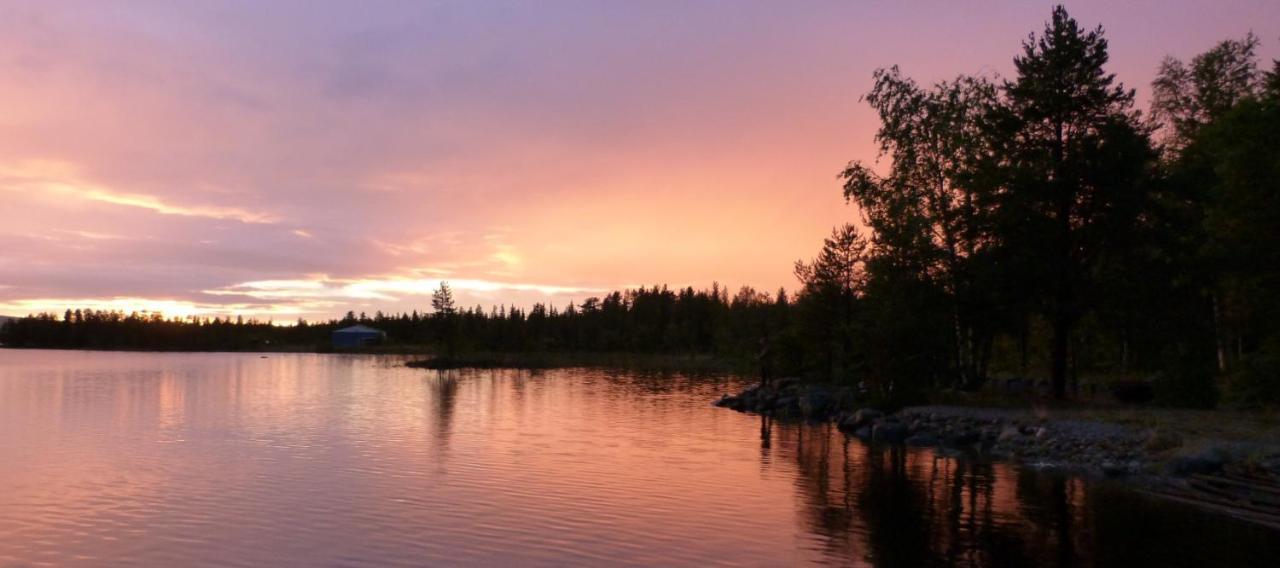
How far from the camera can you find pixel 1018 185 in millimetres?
37062

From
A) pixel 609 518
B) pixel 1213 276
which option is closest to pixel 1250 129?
pixel 1213 276

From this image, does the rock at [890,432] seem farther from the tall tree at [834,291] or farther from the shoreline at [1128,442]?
the tall tree at [834,291]

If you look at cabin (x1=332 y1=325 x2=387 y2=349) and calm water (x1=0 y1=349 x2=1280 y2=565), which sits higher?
cabin (x1=332 y1=325 x2=387 y2=349)

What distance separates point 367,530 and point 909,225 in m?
34.6

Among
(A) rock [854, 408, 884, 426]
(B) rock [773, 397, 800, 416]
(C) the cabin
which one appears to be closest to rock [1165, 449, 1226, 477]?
(A) rock [854, 408, 884, 426]

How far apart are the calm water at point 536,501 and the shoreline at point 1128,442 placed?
4.82ft

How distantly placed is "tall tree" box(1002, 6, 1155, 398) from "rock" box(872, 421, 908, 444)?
24.6 feet

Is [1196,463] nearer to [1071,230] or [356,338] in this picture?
[1071,230]

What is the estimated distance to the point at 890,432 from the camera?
36188mm

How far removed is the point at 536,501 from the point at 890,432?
19644mm

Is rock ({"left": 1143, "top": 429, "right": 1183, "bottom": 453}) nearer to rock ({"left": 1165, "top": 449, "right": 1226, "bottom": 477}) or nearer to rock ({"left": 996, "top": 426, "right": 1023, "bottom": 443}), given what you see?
rock ({"left": 1165, "top": 449, "right": 1226, "bottom": 477})

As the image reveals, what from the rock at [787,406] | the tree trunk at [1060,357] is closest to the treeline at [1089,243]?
the tree trunk at [1060,357]

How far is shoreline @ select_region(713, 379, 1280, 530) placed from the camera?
21.8m

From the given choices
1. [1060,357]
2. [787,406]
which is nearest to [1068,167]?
[1060,357]
